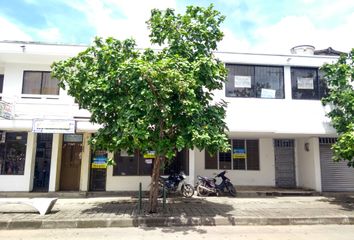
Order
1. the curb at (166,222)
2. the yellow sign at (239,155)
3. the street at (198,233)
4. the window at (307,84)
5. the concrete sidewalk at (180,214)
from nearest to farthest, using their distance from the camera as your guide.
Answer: the street at (198,233) → the curb at (166,222) → the concrete sidewalk at (180,214) → the window at (307,84) → the yellow sign at (239,155)

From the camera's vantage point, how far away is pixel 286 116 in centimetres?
1323

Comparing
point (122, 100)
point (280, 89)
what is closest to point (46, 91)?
point (122, 100)

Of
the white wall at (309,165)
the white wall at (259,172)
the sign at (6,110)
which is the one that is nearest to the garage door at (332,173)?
the white wall at (309,165)

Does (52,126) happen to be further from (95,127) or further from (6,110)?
(6,110)

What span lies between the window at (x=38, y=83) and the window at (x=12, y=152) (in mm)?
2060

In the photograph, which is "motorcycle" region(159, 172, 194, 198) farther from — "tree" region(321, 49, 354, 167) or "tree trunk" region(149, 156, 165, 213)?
"tree" region(321, 49, 354, 167)

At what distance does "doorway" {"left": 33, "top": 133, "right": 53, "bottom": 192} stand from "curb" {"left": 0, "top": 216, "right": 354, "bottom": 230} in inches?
205

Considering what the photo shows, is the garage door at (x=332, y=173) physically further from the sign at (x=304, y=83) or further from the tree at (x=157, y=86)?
the tree at (x=157, y=86)

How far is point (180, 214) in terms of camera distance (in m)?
9.27

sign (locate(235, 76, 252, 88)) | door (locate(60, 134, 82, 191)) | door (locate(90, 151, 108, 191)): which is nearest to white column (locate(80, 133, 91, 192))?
door (locate(90, 151, 108, 191))

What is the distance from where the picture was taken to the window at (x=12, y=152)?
509 inches

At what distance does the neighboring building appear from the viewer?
12.8 meters

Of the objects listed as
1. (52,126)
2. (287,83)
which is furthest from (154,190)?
(287,83)

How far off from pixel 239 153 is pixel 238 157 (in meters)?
0.21
